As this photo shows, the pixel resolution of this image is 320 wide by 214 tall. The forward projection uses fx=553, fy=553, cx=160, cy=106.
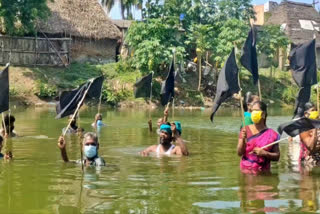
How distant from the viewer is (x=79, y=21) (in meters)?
41.2

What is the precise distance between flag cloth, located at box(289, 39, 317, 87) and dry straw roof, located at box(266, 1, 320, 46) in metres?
41.0

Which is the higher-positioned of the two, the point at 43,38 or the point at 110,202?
the point at 43,38

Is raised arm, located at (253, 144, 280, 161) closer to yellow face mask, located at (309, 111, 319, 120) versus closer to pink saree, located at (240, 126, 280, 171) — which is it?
pink saree, located at (240, 126, 280, 171)

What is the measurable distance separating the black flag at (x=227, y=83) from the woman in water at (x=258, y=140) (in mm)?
1131

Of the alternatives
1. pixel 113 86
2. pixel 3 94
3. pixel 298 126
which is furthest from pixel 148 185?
pixel 113 86

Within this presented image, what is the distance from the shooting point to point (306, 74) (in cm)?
1298

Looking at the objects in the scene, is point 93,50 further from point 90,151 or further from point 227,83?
point 227,83

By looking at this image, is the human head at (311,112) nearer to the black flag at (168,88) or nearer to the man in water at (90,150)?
the man in water at (90,150)

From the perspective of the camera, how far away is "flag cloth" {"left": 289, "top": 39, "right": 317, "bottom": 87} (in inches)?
508

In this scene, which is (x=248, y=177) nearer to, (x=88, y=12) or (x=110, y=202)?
(x=110, y=202)

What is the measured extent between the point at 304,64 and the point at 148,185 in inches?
228

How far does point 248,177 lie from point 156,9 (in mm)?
34174

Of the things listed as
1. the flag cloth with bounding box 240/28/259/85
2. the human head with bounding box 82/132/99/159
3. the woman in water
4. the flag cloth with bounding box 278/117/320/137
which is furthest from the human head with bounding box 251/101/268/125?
the human head with bounding box 82/132/99/159

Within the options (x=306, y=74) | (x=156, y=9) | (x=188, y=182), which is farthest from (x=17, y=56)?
(x=188, y=182)
